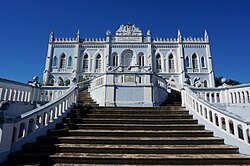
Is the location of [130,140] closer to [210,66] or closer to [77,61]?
[77,61]

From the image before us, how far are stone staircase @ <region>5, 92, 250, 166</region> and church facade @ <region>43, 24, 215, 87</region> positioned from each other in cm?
2321

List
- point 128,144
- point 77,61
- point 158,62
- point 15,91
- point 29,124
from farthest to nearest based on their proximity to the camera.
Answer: point 158,62
point 77,61
point 15,91
point 29,124
point 128,144

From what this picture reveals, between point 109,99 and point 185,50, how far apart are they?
24704 mm

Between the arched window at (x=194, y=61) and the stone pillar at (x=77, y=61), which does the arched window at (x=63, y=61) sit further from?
the arched window at (x=194, y=61)

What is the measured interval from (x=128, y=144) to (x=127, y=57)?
26.5 metres

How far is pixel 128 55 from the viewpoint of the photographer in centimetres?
3122

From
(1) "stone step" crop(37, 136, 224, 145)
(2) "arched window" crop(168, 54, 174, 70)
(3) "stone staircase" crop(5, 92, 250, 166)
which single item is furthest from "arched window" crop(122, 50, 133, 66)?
(1) "stone step" crop(37, 136, 224, 145)

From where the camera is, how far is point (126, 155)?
4.83 m

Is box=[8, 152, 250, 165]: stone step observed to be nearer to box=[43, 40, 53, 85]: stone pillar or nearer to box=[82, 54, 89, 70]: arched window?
box=[43, 40, 53, 85]: stone pillar

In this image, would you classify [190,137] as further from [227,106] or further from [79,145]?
[227,106]

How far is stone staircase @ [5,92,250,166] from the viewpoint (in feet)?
15.0

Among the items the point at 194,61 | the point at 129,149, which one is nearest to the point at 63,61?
the point at 194,61

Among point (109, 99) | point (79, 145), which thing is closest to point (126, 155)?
point (79, 145)

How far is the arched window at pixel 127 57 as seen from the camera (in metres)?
30.8
